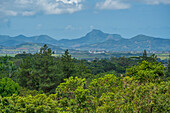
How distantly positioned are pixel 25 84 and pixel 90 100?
71.3 ft

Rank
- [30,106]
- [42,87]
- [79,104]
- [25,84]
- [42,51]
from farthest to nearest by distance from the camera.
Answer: [42,51] → [25,84] → [42,87] → [79,104] → [30,106]

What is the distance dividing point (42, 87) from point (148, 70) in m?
15.1

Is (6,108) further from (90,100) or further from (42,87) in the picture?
(42,87)

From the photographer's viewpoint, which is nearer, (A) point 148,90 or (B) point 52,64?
(A) point 148,90

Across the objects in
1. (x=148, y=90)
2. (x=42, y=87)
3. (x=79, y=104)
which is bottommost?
(x=42, y=87)

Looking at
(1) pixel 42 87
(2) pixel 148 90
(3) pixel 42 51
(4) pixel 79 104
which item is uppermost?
(3) pixel 42 51

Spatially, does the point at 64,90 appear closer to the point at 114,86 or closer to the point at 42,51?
the point at 114,86

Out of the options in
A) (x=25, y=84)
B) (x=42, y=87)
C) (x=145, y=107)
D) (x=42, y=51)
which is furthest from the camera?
(x=42, y=51)

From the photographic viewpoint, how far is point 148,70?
19.1 metres

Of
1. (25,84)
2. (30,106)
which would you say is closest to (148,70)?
(30,106)

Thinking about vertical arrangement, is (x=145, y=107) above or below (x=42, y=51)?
below

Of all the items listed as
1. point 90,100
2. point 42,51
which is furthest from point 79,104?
point 42,51

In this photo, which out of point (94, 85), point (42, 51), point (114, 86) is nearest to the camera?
point (94, 85)

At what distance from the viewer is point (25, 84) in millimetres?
30953
